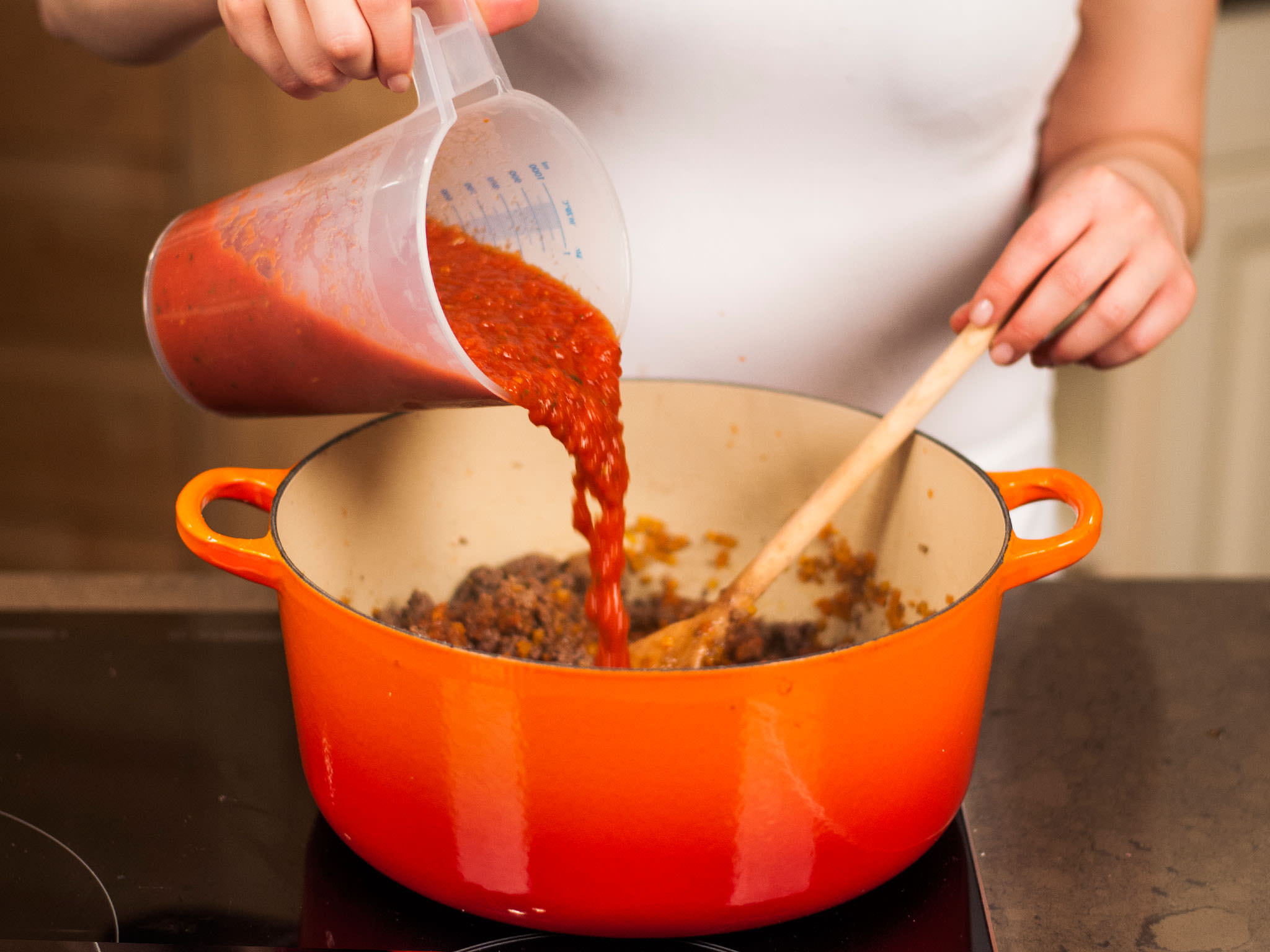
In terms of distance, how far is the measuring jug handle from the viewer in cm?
60

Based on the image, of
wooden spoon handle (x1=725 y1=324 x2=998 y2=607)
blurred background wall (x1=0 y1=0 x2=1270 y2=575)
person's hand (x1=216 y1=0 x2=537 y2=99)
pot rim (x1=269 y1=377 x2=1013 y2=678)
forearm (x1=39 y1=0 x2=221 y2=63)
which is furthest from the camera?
blurred background wall (x1=0 y1=0 x2=1270 y2=575)

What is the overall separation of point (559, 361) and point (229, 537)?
0.22 meters

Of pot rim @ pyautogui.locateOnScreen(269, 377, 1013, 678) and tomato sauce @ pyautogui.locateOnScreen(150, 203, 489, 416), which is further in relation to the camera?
tomato sauce @ pyautogui.locateOnScreen(150, 203, 489, 416)

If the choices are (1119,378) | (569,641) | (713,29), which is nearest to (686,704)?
(569,641)

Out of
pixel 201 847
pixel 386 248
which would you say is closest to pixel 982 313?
pixel 386 248

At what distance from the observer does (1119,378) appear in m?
1.93

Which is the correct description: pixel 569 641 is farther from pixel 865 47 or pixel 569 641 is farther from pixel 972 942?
pixel 865 47

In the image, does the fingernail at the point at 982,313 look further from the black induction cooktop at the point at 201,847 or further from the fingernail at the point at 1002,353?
the black induction cooktop at the point at 201,847

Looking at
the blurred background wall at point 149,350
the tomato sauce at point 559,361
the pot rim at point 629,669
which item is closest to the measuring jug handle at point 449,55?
the tomato sauce at point 559,361

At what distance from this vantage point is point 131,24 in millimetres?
886

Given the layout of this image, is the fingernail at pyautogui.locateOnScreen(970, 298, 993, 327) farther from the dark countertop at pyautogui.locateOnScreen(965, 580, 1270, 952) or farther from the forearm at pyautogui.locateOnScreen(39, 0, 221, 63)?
the forearm at pyautogui.locateOnScreen(39, 0, 221, 63)

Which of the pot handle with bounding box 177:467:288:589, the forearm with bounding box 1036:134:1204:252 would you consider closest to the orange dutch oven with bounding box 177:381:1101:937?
the pot handle with bounding box 177:467:288:589

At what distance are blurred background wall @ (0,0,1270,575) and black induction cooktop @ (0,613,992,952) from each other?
1123 mm

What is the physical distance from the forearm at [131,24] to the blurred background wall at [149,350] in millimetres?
767
